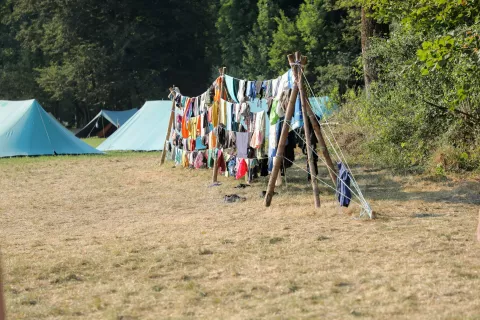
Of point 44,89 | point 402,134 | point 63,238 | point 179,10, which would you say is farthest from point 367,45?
point 44,89

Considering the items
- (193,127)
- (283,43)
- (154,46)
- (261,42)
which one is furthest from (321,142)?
(261,42)

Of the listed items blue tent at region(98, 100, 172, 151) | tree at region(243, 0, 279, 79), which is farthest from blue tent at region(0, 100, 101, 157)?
tree at region(243, 0, 279, 79)

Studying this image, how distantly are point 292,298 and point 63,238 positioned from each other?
3.52m

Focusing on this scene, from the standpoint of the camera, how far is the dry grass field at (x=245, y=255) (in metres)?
4.96

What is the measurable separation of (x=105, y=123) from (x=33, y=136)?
14627 millimetres

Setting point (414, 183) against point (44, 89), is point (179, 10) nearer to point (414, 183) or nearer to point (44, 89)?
point (44, 89)

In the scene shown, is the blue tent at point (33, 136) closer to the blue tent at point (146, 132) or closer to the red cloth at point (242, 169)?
the blue tent at point (146, 132)

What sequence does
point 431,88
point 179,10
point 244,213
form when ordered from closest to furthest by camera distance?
1. point 244,213
2. point 431,88
3. point 179,10

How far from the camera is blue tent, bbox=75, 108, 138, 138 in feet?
113

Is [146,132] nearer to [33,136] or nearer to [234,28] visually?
[33,136]

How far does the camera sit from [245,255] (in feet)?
21.3

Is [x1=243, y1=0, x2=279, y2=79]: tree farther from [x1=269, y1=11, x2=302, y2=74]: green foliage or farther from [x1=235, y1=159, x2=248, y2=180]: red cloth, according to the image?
[x1=235, y1=159, x2=248, y2=180]: red cloth

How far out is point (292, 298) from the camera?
5.06 m

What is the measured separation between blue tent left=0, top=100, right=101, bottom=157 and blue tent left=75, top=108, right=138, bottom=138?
39.4ft
